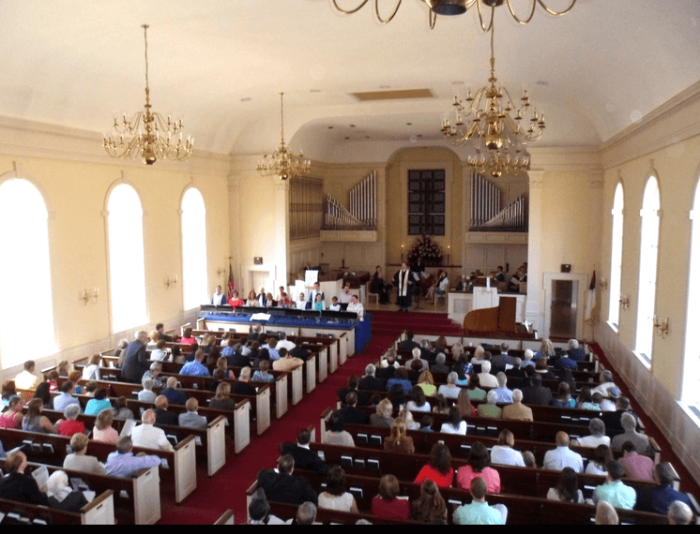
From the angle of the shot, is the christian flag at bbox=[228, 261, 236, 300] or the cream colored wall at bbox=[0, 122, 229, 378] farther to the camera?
the christian flag at bbox=[228, 261, 236, 300]

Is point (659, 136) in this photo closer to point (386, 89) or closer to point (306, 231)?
point (386, 89)

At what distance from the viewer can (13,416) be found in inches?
310

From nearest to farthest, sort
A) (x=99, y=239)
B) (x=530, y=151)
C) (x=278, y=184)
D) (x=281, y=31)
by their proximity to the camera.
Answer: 1. (x=281, y=31)
2. (x=99, y=239)
3. (x=530, y=151)
4. (x=278, y=184)

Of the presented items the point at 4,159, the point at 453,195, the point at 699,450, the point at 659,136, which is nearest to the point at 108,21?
the point at 4,159

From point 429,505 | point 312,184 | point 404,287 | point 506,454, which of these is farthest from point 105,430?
point 312,184

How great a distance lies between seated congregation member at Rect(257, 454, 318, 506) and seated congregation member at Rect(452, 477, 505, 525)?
1538 millimetres

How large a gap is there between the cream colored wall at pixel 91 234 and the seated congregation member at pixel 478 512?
9.13m

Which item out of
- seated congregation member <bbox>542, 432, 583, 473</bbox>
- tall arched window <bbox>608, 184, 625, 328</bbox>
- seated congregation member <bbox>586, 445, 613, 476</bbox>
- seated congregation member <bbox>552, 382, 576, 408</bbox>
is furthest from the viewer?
tall arched window <bbox>608, 184, 625, 328</bbox>

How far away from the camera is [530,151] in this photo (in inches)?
648

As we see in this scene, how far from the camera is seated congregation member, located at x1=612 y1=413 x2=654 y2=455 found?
22.4 ft

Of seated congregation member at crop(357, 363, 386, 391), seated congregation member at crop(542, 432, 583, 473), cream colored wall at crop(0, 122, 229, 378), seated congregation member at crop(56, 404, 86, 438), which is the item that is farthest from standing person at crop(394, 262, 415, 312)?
seated congregation member at crop(56, 404, 86, 438)

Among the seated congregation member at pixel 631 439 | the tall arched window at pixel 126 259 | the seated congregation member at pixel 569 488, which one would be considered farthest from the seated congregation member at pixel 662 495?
the tall arched window at pixel 126 259

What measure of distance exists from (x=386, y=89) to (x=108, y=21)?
737 cm

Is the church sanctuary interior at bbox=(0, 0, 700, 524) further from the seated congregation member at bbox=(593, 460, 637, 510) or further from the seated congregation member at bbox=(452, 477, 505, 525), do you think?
the seated congregation member at bbox=(452, 477, 505, 525)
